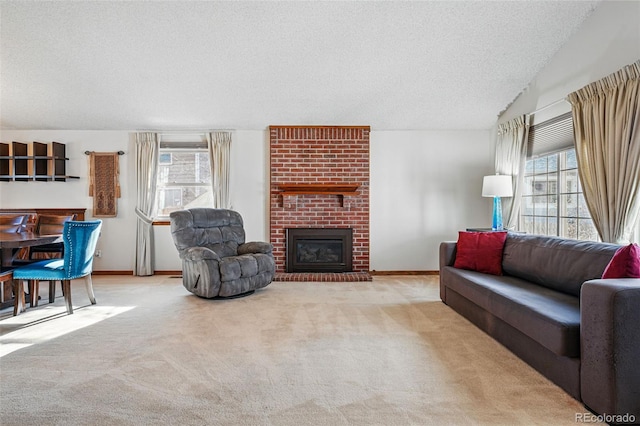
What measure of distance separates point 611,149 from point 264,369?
11.3 ft

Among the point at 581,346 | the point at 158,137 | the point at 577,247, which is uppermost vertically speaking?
the point at 158,137

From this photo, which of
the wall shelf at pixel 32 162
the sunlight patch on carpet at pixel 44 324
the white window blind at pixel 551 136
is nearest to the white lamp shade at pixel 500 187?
the white window blind at pixel 551 136

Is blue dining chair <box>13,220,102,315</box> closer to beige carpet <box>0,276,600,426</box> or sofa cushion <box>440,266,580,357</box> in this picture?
beige carpet <box>0,276,600,426</box>

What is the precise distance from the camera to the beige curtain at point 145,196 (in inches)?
236

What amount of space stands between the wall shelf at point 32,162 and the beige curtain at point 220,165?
211 cm

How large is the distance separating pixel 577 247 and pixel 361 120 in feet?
11.8

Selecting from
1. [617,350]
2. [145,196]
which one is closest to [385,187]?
[145,196]

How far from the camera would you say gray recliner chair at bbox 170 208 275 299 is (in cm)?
432

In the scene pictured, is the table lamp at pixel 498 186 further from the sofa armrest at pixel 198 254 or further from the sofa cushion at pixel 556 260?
the sofa armrest at pixel 198 254

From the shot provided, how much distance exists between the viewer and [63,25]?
4.10m

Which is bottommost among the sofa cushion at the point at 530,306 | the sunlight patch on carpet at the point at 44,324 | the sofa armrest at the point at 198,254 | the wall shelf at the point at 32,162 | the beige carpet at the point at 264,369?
the sunlight patch on carpet at the point at 44,324

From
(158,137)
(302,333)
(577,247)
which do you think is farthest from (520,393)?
(158,137)

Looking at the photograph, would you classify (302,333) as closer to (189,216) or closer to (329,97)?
(189,216)

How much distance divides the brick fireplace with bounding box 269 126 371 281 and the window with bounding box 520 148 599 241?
7.23 ft
